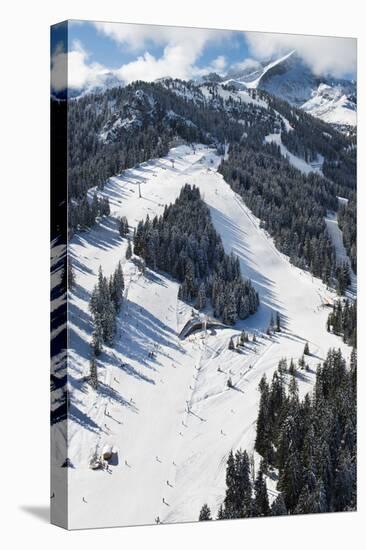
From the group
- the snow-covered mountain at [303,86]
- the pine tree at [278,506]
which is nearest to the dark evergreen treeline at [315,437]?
the pine tree at [278,506]

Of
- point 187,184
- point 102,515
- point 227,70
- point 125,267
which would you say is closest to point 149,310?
point 125,267

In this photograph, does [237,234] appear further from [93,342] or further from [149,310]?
[93,342]

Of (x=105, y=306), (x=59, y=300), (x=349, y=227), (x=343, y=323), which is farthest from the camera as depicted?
(x=349, y=227)

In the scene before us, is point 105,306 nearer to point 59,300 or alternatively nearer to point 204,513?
point 59,300

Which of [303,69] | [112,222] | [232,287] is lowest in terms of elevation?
[232,287]

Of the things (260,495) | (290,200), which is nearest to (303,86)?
(290,200)

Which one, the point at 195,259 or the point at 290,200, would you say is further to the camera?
the point at 290,200

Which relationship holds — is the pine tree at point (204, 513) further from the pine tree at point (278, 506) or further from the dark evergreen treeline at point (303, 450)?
the pine tree at point (278, 506)

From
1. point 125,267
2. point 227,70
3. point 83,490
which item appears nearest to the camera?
point 83,490
